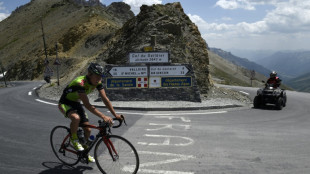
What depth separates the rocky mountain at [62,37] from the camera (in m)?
61.8

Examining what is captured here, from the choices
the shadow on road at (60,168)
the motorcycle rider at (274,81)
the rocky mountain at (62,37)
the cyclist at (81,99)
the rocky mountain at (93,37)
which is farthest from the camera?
the rocky mountain at (62,37)

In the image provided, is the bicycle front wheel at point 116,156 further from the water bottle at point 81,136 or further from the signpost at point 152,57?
the signpost at point 152,57

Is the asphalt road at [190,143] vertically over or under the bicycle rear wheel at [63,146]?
under

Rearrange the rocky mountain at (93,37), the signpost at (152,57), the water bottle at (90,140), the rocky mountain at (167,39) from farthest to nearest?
the rocky mountain at (93,37) → the rocky mountain at (167,39) → the signpost at (152,57) → the water bottle at (90,140)

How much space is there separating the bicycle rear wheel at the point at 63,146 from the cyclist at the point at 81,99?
16.3 inches

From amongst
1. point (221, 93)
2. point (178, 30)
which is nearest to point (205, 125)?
point (221, 93)

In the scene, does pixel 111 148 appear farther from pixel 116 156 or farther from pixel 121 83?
pixel 121 83

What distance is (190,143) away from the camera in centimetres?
693

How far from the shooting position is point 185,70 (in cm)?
1485

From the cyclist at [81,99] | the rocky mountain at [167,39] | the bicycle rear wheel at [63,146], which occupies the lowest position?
the bicycle rear wheel at [63,146]

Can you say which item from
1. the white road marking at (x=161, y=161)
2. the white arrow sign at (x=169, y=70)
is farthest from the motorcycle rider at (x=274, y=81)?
the white road marking at (x=161, y=161)

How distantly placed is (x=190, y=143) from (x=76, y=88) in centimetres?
365

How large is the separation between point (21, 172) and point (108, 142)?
6.36ft

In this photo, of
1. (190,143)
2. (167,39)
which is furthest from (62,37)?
(190,143)
